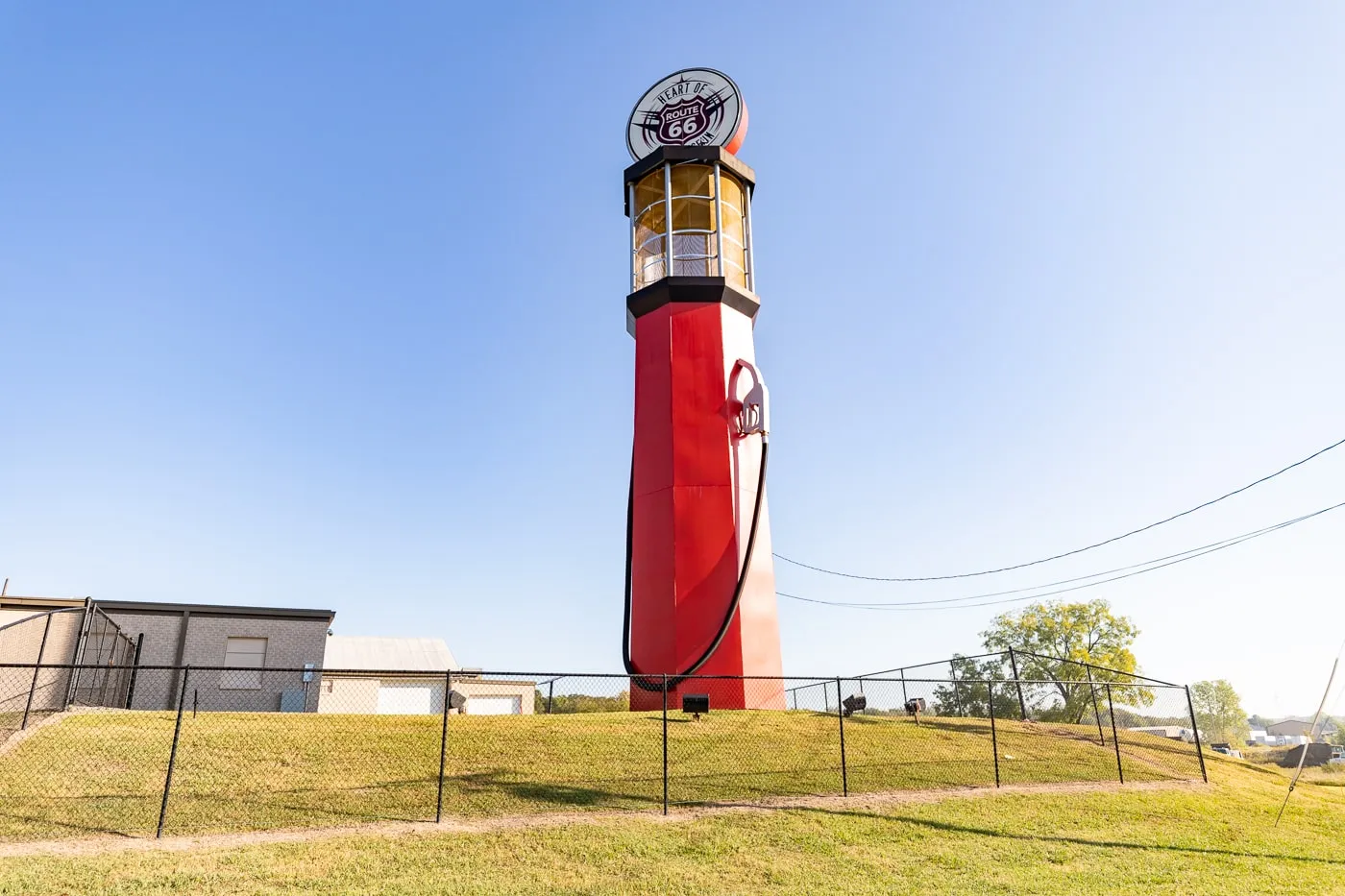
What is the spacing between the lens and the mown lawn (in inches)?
395

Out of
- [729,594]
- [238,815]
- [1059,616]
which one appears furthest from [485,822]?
[1059,616]

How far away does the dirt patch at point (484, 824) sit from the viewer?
8.49 m

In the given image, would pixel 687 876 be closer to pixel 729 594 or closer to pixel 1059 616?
→ pixel 729 594

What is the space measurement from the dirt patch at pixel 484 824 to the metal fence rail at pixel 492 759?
26cm

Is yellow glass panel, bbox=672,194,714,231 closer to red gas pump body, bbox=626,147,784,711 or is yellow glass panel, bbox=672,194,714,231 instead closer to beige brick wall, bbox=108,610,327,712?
red gas pump body, bbox=626,147,784,711

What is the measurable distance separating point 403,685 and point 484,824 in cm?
2262

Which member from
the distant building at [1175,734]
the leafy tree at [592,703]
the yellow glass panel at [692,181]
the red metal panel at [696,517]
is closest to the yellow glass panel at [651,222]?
the yellow glass panel at [692,181]

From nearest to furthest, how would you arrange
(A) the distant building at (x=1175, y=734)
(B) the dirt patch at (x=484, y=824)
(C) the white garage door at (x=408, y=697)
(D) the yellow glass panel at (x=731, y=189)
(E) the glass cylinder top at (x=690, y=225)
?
(B) the dirt patch at (x=484, y=824), (E) the glass cylinder top at (x=690, y=225), (A) the distant building at (x=1175, y=734), (D) the yellow glass panel at (x=731, y=189), (C) the white garage door at (x=408, y=697)

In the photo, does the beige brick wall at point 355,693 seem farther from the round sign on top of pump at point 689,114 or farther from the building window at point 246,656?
the round sign on top of pump at point 689,114

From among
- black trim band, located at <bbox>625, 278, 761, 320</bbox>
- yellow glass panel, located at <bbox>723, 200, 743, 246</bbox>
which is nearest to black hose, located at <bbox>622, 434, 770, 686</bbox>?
black trim band, located at <bbox>625, 278, 761, 320</bbox>

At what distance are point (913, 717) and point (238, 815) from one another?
14222mm

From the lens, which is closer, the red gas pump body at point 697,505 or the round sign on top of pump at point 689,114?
the red gas pump body at point 697,505

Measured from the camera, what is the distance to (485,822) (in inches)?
394

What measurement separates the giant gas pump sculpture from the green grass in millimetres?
6676
